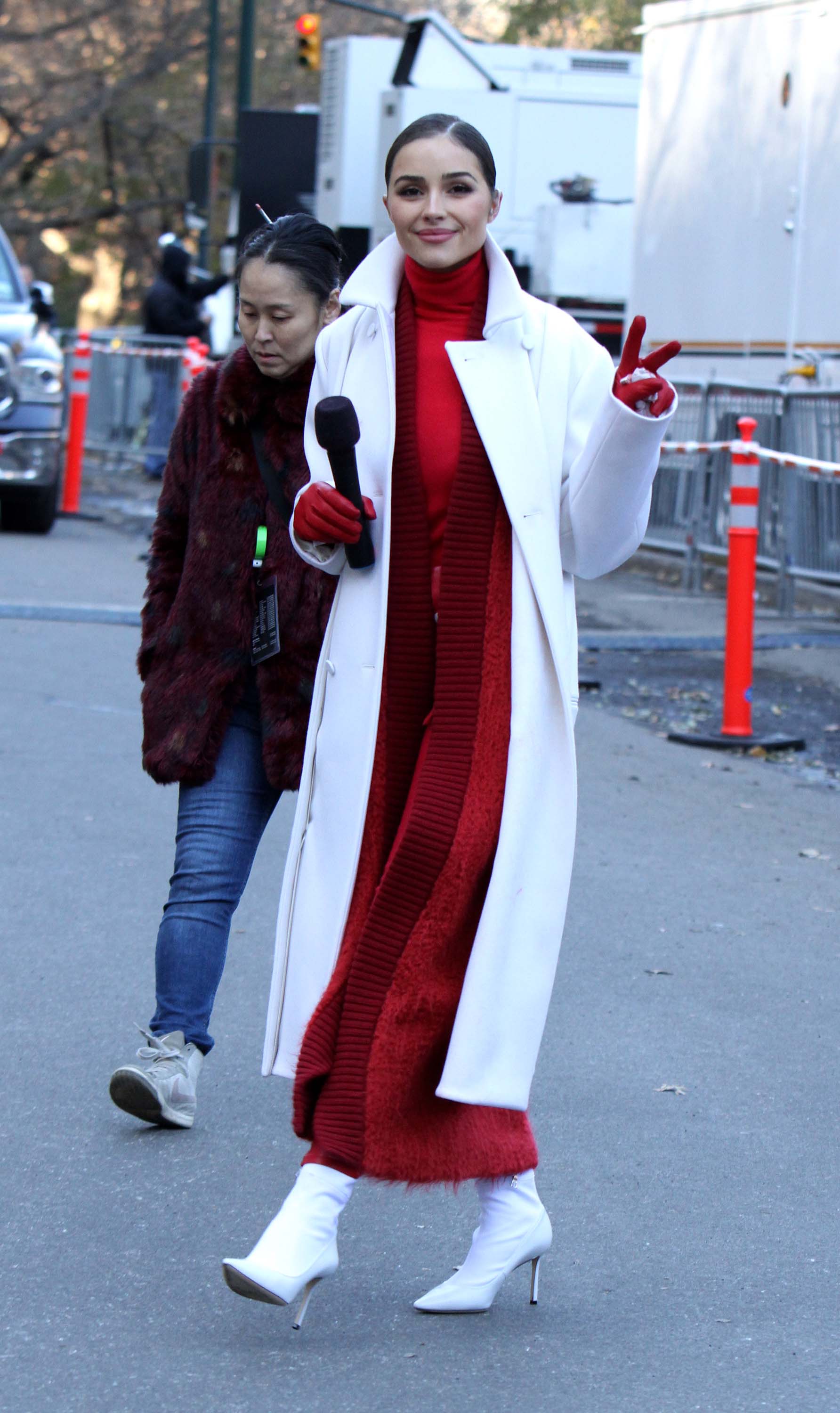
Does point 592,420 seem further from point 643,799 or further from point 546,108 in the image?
point 546,108

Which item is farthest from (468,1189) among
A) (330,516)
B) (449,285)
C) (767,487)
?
(767,487)

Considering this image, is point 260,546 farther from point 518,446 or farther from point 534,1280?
point 534,1280

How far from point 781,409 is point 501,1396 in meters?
10.5

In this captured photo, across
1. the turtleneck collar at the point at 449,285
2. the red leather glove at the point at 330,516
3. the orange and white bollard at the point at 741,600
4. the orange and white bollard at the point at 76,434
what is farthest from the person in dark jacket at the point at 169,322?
the red leather glove at the point at 330,516

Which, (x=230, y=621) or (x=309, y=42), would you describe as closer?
(x=230, y=621)

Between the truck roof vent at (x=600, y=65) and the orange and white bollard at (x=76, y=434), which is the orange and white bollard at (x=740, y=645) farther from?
the truck roof vent at (x=600, y=65)

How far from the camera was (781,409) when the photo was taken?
13.1 metres

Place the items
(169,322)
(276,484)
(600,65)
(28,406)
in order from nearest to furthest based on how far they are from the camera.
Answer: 1. (276,484)
2. (28,406)
3. (600,65)
4. (169,322)

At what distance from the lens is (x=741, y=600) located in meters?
9.10

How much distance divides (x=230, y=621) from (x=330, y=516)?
90cm

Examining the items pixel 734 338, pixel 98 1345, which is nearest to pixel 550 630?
pixel 98 1345

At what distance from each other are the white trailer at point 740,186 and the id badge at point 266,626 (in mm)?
10017

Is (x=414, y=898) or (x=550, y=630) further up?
(x=550, y=630)

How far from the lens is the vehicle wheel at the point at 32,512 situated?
51.1 ft
